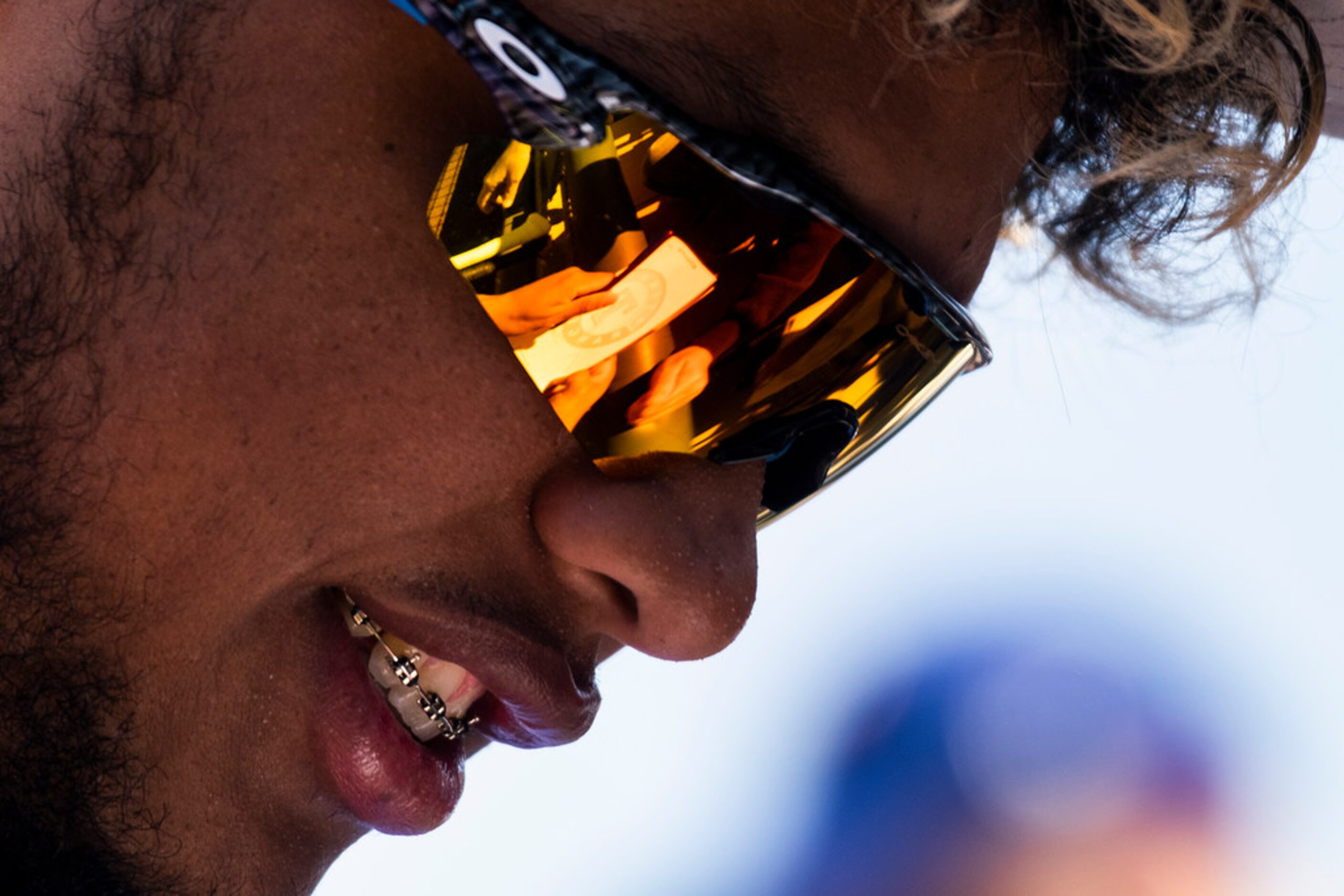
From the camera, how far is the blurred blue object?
625 cm

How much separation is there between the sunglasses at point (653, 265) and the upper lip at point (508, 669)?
216mm

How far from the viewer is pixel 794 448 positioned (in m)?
1.47

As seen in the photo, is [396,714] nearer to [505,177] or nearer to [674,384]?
[674,384]

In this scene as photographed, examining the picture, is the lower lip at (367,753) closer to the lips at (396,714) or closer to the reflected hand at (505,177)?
the lips at (396,714)

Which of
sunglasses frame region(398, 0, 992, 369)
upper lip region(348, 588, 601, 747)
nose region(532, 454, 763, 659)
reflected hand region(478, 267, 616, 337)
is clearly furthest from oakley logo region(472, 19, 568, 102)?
upper lip region(348, 588, 601, 747)

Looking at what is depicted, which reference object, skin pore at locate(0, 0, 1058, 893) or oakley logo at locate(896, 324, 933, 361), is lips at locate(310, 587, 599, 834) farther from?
oakley logo at locate(896, 324, 933, 361)

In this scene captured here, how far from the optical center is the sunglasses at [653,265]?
1.04 meters

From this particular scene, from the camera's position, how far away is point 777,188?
1125 millimetres

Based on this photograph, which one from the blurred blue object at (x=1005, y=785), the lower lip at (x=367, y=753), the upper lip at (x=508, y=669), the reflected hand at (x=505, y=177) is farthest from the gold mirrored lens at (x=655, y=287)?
the blurred blue object at (x=1005, y=785)

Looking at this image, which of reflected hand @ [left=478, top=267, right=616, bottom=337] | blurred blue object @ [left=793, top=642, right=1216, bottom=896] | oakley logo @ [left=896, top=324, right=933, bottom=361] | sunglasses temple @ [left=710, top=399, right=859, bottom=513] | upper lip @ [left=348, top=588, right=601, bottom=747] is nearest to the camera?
reflected hand @ [left=478, top=267, right=616, bottom=337]

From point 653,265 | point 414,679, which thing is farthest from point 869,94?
point 414,679

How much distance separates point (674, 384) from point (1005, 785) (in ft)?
18.6

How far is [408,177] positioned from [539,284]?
0.15m

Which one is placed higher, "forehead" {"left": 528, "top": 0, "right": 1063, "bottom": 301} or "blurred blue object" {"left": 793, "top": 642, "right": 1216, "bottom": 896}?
"forehead" {"left": 528, "top": 0, "right": 1063, "bottom": 301}
